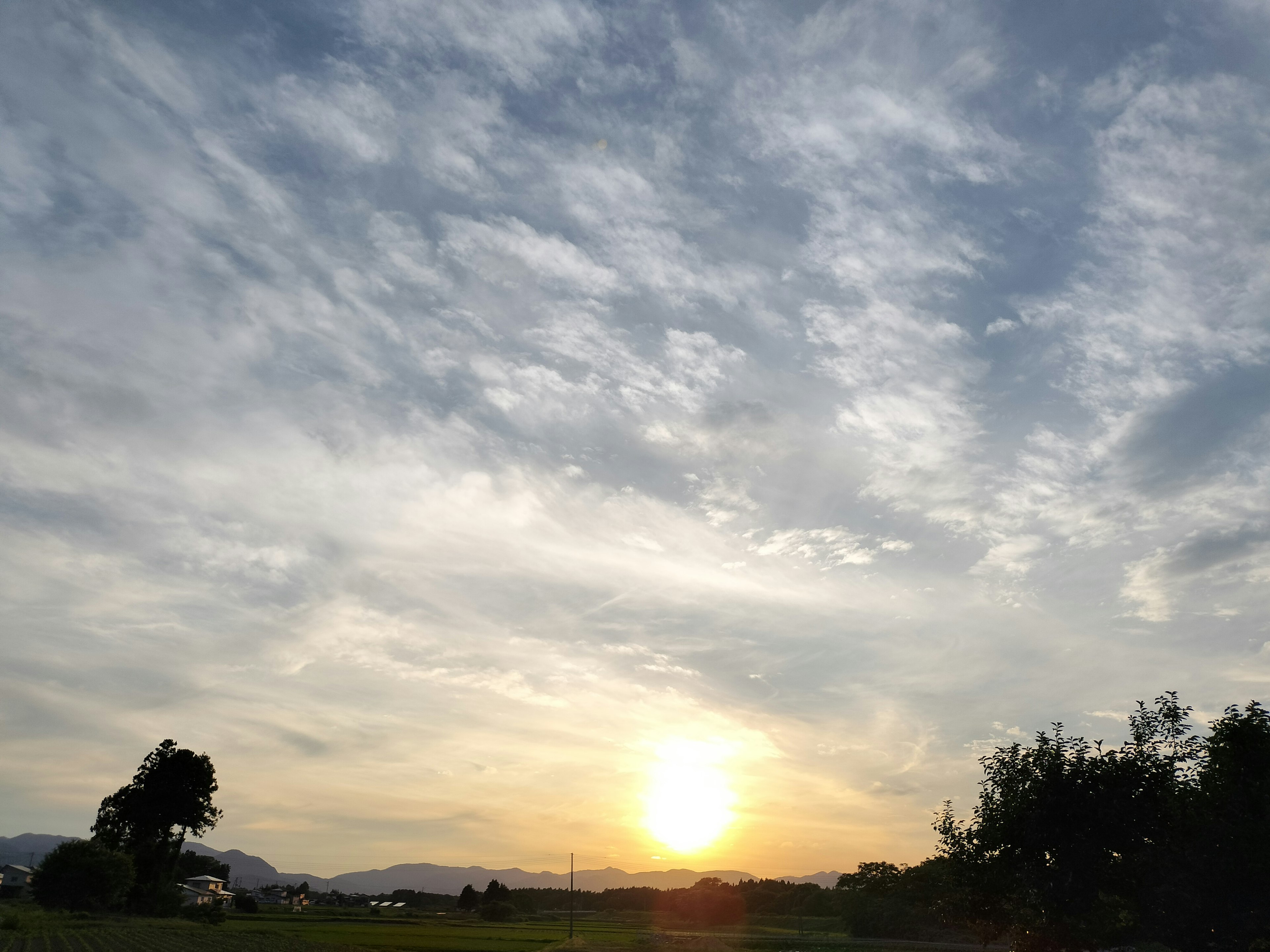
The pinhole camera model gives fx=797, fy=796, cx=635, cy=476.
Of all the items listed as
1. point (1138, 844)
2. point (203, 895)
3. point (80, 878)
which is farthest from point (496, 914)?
point (1138, 844)

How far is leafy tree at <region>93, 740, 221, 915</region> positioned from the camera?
105875mm

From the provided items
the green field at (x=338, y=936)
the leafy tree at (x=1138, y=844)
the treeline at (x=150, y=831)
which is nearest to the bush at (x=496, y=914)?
the green field at (x=338, y=936)

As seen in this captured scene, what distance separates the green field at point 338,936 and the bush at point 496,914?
1904 cm

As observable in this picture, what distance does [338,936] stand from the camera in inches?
3627

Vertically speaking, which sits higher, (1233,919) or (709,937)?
(1233,919)

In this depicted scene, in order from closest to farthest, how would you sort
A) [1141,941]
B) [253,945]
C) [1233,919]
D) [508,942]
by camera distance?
[1233,919], [1141,941], [253,945], [508,942]

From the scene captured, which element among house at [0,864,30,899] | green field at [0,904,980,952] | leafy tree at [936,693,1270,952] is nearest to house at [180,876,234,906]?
green field at [0,904,980,952]

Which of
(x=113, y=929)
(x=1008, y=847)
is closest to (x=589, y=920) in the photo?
(x=113, y=929)

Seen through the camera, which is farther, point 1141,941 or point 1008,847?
point 1008,847


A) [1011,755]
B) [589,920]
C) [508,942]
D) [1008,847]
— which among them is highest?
[1011,755]

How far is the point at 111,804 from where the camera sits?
4225 inches

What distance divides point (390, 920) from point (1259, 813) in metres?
153

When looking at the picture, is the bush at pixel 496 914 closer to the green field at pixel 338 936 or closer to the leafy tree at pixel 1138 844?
the green field at pixel 338 936

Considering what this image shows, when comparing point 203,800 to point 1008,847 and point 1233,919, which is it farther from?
point 1233,919
